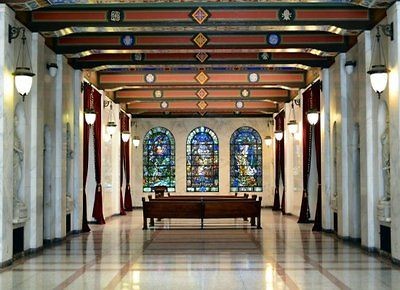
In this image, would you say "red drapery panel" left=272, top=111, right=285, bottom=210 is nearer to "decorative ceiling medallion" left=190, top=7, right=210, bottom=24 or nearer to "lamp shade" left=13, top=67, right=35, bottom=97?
"decorative ceiling medallion" left=190, top=7, right=210, bottom=24

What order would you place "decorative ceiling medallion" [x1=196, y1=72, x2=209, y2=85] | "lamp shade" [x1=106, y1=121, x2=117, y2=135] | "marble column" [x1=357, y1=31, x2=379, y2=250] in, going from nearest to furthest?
"marble column" [x1=357, y1=31, x2=379, y2=250], "decorative ceiling medallion" [x1=196, y1=72, x2=209, y2=85], "lamp shade" [x1=106, y1=121, x2=117, y2=135]

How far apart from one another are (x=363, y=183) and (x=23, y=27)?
6.70 m

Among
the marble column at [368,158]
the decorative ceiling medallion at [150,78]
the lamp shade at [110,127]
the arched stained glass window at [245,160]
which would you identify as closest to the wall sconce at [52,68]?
the decorative ceiling medallion at [150,78]

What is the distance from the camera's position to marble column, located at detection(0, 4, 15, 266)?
10.1m

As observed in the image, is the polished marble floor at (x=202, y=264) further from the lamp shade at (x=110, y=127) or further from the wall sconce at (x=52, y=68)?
the lamp shade at (x=110, y=127)

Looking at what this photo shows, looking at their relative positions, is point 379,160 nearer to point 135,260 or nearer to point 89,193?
point 135,260

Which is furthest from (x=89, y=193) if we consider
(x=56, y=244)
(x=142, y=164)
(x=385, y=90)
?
(x=385, y=90)

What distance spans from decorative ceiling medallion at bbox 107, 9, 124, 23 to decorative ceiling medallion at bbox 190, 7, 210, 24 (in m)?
1.29

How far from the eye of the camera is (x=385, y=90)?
11250 millimetres

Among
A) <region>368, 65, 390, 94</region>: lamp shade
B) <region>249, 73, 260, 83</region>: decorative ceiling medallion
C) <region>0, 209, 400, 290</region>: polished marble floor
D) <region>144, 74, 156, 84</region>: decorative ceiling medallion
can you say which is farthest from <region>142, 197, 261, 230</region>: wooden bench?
<region>368, 65, 390, 94</region>: lamp shade

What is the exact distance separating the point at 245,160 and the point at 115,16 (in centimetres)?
1744

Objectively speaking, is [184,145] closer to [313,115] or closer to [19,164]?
[313,115]

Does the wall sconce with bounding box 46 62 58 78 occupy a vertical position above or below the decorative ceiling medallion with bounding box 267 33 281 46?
below

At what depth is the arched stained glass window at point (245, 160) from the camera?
2902 centimetres
